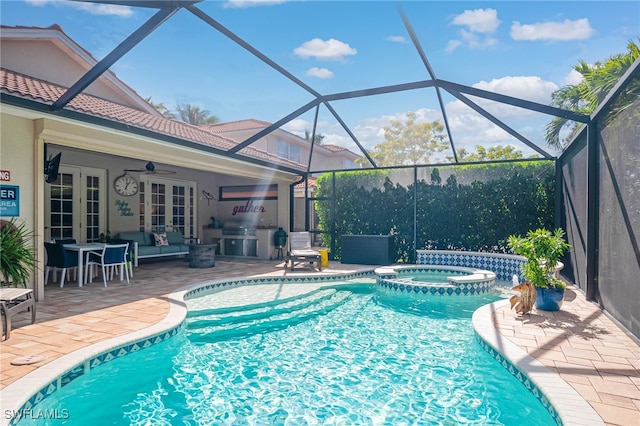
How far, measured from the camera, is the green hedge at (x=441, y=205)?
10820 millimetres

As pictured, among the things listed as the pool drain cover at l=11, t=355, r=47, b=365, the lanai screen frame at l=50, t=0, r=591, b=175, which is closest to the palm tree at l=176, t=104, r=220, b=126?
the lanai screen frame at l=50, t=0, r=591, b=175

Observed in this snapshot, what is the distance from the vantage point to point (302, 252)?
11109 mm

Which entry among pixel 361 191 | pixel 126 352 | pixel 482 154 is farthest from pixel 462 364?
pixel 482 154

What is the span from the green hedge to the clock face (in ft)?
20.4

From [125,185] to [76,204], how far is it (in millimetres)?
1616

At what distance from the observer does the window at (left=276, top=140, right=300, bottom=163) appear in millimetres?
23897

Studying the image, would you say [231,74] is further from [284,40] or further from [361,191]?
[361,191]

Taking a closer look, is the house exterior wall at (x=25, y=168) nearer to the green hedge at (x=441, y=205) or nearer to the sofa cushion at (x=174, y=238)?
the sofa cushion at (x=174, y=238)

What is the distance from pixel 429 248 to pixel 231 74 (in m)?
7.91

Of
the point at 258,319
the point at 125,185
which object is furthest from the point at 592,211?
the point at 125,185

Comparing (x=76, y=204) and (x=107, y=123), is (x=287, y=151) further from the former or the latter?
(x=107, y=123)

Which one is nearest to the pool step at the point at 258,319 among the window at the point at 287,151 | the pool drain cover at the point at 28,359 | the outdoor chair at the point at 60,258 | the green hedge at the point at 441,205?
the pool drain cover at the point at 28,359

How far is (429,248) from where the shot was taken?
481 inches

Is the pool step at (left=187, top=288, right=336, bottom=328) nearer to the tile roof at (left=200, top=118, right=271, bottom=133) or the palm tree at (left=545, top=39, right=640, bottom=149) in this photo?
the palm tree at (left=545, top=39, right=640, bottom=149)
